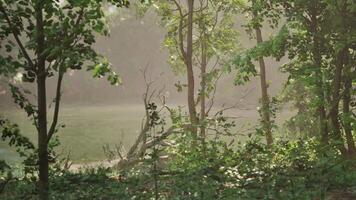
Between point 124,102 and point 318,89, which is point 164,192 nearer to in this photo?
point 318,89

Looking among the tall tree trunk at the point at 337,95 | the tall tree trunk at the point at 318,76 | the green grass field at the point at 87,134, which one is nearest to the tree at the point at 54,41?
the tall tree trunk at the point at 318,76

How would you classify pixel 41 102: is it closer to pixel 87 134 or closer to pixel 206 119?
pixel 206 119

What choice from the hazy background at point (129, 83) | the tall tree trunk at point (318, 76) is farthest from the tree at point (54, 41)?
the hazy background at point (129, 83)

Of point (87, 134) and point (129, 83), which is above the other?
point (129, 83)

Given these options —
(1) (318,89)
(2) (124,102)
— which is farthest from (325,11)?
(2) (124,102)

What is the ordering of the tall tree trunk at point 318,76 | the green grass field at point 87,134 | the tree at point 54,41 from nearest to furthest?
the tree at point 54,41 < the tall tree trunk at point 318,76 < the green grass field at point 87,134

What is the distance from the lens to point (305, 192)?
22.2 feet

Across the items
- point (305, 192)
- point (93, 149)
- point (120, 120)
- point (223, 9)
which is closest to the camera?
point (305, 192)

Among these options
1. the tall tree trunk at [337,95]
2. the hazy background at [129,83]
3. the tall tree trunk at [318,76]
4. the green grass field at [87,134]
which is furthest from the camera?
the hazy background at [129,83]

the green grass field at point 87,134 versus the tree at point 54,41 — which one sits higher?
the tree at point 54,41

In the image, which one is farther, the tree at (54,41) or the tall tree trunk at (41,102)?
the tall tree trunk at (41,102)

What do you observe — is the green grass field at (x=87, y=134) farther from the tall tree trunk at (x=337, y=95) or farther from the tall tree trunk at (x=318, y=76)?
the tall tree trunk at (x=337, y=95)

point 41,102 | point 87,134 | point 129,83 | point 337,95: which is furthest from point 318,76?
point 129,83

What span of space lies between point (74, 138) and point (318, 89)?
96.5 feet
